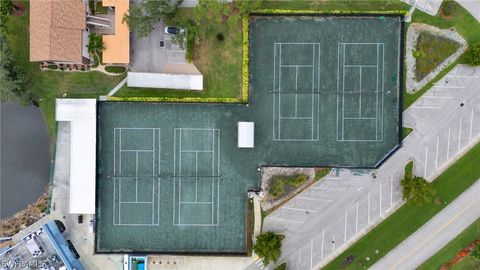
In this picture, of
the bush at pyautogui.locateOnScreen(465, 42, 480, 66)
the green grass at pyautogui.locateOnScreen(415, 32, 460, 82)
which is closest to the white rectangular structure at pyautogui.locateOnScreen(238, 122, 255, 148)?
the green grass at pyautogui.locateOnScreen(415, 32, 460, 82)

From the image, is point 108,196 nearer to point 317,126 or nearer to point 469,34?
point 317,126

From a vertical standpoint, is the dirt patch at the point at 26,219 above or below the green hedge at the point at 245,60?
below

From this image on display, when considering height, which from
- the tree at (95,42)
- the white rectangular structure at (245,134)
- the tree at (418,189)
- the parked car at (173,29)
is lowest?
A: the tree at (418,189)

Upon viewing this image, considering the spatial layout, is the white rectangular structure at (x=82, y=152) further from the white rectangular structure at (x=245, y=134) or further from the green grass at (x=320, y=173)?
the green grass at (x=320, y=173)

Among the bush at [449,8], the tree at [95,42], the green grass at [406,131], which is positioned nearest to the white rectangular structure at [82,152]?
the tree at [95,42]

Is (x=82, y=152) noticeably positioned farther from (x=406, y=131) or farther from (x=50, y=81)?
(x=406, y=131)

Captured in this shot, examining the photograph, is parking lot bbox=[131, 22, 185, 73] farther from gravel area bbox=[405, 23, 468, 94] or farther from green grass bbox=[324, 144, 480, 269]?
green grass bbox=[324, 144, 480, 269]
